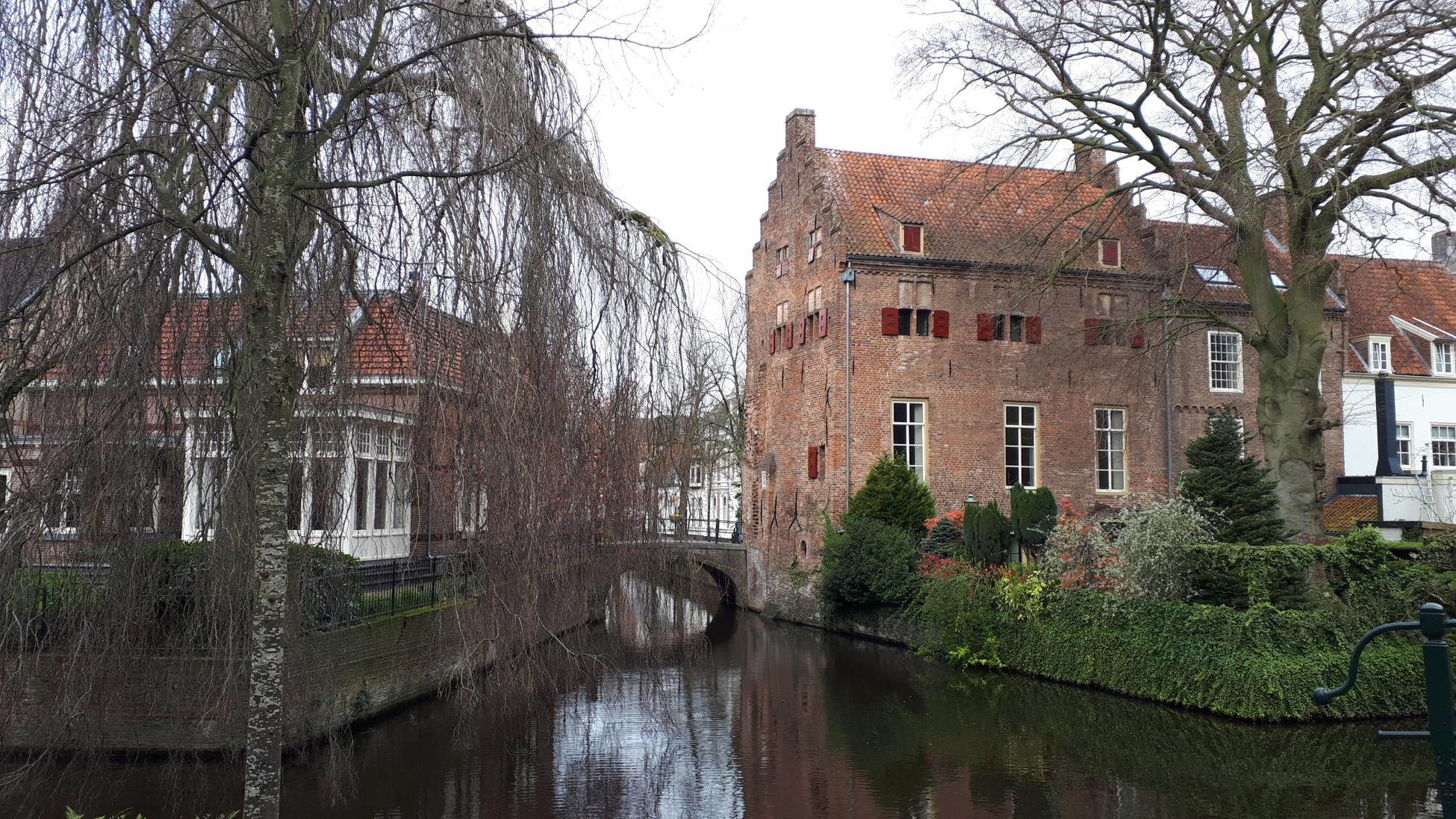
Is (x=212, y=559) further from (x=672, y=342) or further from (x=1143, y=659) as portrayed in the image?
(x=1143, y=659)

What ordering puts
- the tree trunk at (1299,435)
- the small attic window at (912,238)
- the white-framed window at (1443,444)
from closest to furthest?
the tree trunk at (1299,435)
the small attic window at (912,238)
the white-framed window at (1443,444)

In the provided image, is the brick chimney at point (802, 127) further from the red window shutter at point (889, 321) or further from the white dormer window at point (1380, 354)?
the white dormer window at point (1380, 354)

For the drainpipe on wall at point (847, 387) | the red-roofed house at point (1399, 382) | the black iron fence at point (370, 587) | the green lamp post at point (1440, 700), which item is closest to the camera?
the green lamp post at point (1440, 700)

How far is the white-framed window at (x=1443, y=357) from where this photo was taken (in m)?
24.7

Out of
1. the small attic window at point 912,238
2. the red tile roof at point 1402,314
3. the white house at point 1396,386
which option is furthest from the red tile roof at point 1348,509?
the small attic window at point 912,238

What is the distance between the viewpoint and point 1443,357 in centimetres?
2477

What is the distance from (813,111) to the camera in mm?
24312

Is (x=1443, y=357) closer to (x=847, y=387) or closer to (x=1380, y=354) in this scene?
(x=1380, y=354)

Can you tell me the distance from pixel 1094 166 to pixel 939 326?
6.15 metres

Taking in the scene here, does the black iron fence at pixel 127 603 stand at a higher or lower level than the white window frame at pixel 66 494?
lower

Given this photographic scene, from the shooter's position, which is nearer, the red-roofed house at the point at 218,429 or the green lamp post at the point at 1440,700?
the green lamp post at the point at 1440,700

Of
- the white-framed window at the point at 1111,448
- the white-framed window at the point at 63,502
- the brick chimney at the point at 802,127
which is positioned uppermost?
the brick chimney at the point at 802,127

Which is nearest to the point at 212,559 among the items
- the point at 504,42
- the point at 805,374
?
the point at 504,42

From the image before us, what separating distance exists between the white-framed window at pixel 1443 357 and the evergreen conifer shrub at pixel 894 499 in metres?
13.3
